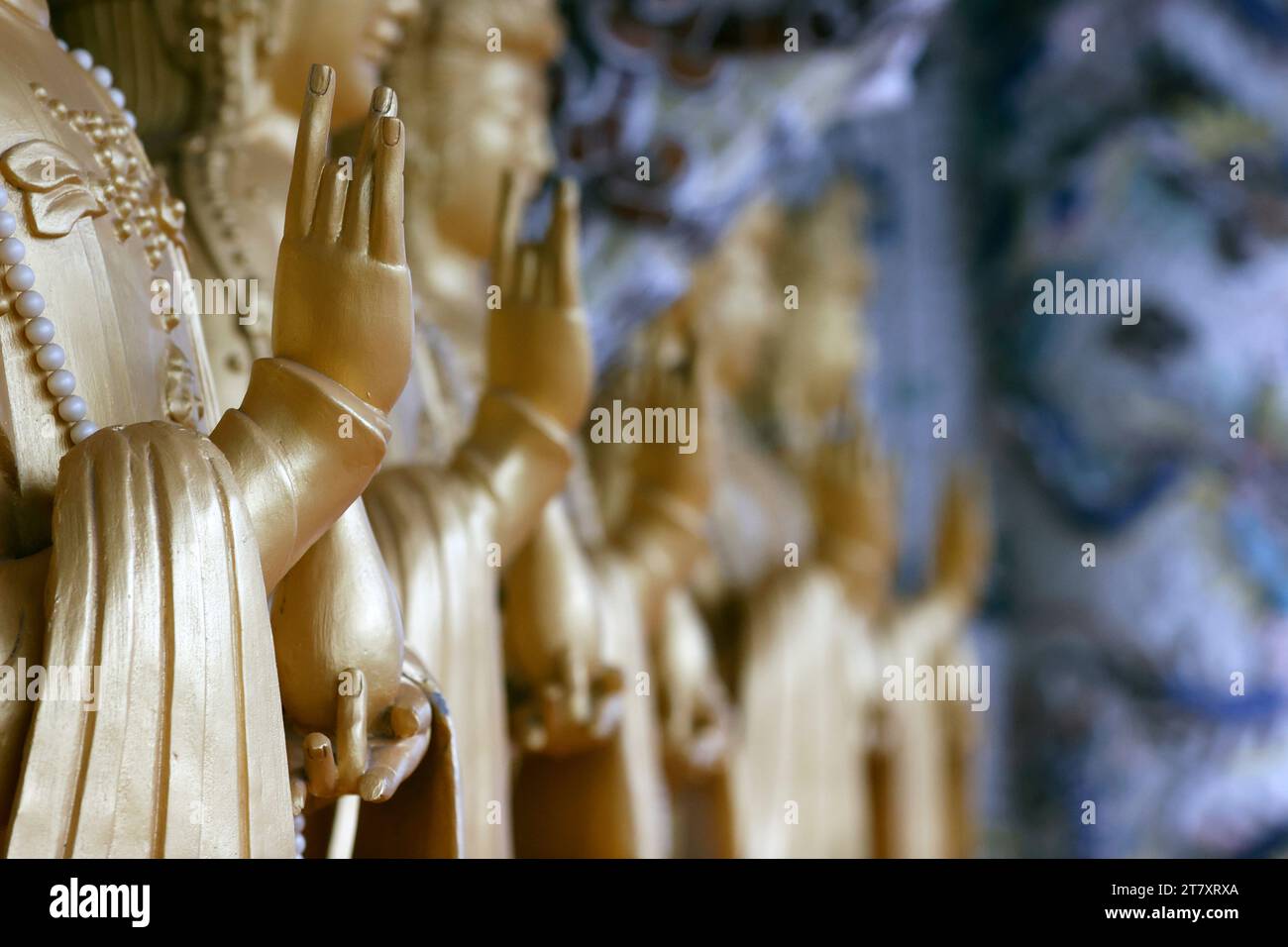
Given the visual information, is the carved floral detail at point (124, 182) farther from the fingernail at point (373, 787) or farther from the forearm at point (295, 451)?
the fingernail at point (373, 787)

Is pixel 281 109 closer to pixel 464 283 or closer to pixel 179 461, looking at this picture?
pixel 464 283

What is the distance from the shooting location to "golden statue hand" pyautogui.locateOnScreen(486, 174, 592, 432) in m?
1.45

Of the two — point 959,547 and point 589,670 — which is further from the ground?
point 959,547

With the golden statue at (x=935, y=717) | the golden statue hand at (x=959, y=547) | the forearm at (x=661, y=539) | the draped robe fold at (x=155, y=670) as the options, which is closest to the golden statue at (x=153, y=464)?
the draped robe fold at (x=155, y=670)

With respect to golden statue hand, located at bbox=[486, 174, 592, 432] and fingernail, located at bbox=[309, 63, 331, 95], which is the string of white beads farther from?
golden statue hand, located at bbox=[486, 174, 592, 432]

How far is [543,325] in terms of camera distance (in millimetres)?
1456

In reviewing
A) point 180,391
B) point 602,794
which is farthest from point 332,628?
point 602,794

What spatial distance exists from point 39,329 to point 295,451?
0.15m

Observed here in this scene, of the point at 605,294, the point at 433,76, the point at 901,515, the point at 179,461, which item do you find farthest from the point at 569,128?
the point at 901,515

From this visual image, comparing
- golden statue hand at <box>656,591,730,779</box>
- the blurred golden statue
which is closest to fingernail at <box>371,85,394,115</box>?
the blurred golden statue

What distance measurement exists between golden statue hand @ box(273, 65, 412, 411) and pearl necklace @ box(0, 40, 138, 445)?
107 millimetres

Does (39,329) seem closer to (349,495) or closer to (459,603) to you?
(349,495)

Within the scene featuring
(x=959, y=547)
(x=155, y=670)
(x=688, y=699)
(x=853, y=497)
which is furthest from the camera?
(x=959, y=547)

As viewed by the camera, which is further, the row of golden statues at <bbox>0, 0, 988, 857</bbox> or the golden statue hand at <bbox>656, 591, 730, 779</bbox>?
the golden statue hand at <bbox>656, 591, 730, 779</bbox>
